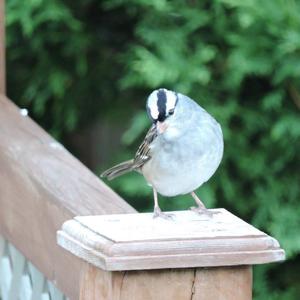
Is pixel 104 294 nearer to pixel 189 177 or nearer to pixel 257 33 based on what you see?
pixel 189 177

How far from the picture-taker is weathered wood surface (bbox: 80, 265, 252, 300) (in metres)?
1.33

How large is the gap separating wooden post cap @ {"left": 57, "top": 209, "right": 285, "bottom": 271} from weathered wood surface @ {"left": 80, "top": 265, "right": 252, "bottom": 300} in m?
0.02

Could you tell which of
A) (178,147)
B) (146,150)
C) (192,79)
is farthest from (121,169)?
(192,79)

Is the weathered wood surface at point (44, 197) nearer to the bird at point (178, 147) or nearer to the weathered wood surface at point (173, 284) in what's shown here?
the bird at point (178, 147)

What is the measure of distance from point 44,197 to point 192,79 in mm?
1258

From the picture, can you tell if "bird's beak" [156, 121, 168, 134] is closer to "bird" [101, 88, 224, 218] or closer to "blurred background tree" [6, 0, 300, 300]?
"bird" [101, 88, 224, 218]

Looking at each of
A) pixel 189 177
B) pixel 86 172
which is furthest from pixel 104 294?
pixel 86 172

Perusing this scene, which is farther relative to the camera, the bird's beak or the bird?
the bird's beak

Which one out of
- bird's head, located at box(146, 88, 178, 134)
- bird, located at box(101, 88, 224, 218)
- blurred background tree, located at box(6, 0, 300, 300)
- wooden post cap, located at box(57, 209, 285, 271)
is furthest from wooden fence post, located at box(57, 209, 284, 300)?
blurred background tree, located at box(6, 0, 300, 300)

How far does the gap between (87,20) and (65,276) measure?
6.38 ft

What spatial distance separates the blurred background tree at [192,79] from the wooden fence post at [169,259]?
5.51 ft

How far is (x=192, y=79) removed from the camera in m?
3.17

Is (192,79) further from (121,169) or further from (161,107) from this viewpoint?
(161,107)

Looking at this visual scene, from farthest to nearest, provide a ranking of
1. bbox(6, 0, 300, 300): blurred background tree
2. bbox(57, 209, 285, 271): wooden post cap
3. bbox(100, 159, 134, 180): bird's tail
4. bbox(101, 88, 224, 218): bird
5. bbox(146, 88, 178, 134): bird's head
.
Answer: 1. bbox(6, 0, 300, 300): blurred background tree
2. bbox(100, 159, 134, 180): bird's tail
3. bbox(146, 88, 178, 134): bird's head
4. bbox(101, 88, 224, 218): bird
5. bbox(57, 209, 285, 271): wooden post cap
